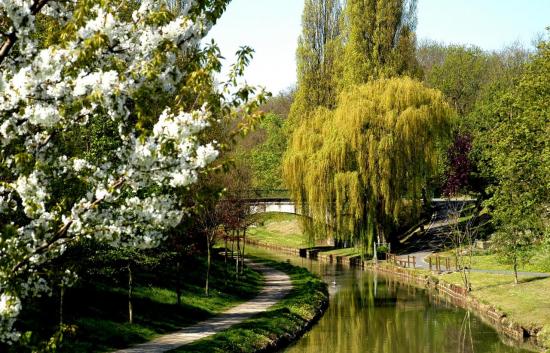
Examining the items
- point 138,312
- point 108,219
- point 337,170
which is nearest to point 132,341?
point 138,312

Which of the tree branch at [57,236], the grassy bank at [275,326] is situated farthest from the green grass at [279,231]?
the tree branch at [57,236]

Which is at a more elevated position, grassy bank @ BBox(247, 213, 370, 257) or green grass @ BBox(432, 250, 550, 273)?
grassy bank @ BBox(247, 213, 370, 257)

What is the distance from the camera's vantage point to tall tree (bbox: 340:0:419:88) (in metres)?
48.7

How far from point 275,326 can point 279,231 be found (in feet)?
160

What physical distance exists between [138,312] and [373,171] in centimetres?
2243

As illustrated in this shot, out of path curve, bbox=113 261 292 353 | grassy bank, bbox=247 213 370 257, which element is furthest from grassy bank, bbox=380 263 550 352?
grassy bank, bbox=247 213 370 257

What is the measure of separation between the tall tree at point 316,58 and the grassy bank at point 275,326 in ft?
76.3

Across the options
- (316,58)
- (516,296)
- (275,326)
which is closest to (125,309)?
(275,326)

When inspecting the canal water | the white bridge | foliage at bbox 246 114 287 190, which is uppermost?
foliage at bbox 246 114 287 190

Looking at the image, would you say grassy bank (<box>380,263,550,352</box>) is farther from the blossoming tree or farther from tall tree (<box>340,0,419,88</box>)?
the blossoming tree

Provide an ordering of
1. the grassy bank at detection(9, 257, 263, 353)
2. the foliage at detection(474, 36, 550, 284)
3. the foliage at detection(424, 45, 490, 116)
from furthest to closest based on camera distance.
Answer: the foliage at detection(424, 45, 490, 116) → the foliage at detection(474, 36, 550, 284) → the grassy bank at detection(9, 257, 263, 353)

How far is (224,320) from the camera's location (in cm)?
2577

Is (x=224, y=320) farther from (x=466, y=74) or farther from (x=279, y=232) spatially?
→ (x=466, y=74)

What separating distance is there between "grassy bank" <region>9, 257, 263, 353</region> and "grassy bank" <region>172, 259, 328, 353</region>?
7.72 ft
